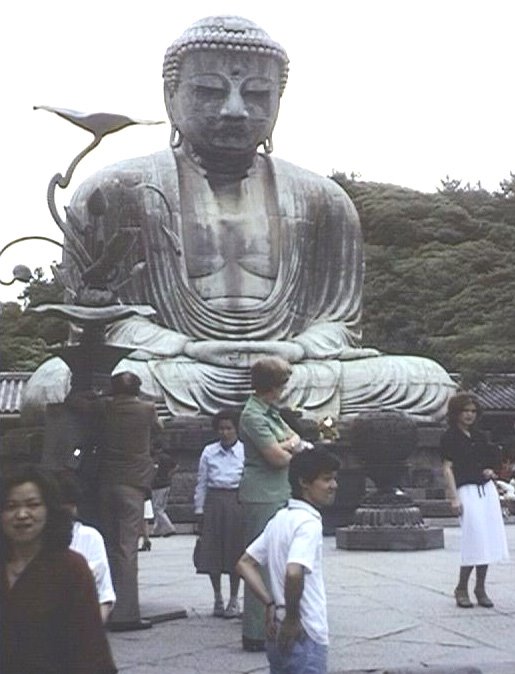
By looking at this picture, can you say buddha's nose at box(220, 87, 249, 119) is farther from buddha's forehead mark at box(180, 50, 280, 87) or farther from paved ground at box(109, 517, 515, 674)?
paved ground at box(109, 517, 515, 674)

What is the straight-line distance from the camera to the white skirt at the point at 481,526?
736cm

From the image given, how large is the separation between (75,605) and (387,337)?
2405cm

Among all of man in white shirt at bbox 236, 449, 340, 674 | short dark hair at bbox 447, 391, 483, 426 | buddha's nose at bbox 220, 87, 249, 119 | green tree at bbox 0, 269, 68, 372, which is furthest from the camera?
green tree at bbox 0, 269, 68, 372

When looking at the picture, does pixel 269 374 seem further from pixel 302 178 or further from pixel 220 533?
pixel 302 178

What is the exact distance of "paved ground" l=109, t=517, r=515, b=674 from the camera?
227 inches

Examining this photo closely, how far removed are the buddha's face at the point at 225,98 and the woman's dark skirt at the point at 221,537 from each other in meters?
8.64

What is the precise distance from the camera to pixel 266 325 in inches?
593

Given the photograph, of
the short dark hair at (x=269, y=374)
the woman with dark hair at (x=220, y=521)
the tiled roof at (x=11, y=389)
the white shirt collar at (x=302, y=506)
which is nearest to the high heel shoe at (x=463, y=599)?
the woman with dark hair at (x=220, y=521)

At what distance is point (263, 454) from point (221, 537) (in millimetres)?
1568

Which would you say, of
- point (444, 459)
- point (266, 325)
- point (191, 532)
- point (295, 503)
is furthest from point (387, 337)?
point (295, 503)

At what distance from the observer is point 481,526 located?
741 centimetres

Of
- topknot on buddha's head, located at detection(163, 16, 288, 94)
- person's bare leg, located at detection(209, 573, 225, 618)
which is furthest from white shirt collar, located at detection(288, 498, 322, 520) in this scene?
topknot on buddha's head, located at detection(163, 16, 288, 94)

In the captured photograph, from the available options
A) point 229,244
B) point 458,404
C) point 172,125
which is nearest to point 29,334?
point 172,125

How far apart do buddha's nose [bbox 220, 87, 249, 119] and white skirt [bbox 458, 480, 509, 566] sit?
333 inches
